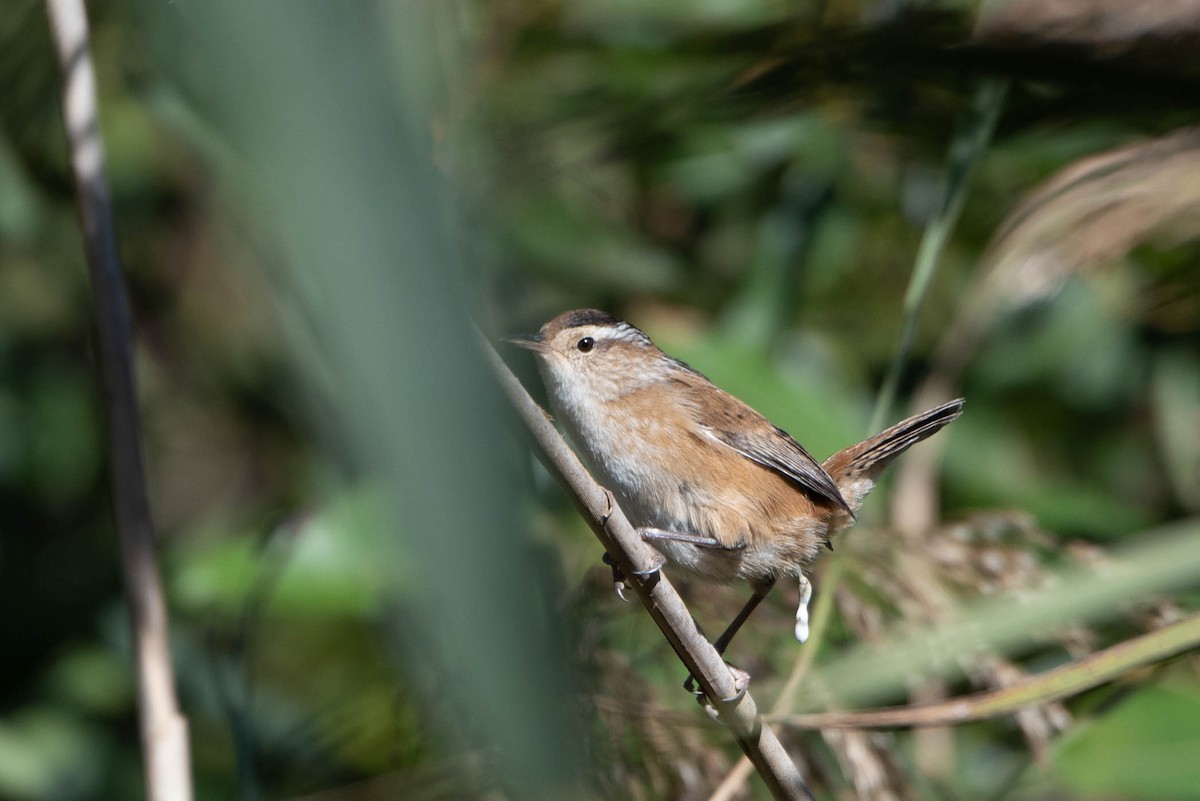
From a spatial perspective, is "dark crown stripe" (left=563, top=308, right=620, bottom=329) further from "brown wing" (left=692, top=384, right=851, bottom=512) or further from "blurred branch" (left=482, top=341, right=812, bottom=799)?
"blurred branch" (left=482, top=341, right=812, bottom=799)

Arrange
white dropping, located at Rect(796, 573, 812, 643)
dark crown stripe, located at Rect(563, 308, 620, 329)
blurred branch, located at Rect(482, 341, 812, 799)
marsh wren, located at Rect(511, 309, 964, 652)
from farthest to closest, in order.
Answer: dark crown stripe, located at Rect(563, 308, 620, 329), marsh wren, located at Rect(511, 309, 964, 652), white dropping, located at Rect(796, 573, 812, 643), blurred branch, located at Rect(482, 341, 812, 799)

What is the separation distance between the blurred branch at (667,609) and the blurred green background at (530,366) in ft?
0.68

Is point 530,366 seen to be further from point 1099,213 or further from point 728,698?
point 1099,213

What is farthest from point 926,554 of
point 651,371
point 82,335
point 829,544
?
point 82,335

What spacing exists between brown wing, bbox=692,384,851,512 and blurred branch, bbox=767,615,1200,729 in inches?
31.1

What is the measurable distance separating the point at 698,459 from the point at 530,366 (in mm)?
1457

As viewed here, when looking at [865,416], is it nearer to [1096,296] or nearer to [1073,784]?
[1096,296]

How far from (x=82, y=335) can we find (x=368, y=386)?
389cm

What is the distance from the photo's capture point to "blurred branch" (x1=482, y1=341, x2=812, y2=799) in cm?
118

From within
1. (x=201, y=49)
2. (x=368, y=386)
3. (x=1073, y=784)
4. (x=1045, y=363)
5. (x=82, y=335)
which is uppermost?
(x=82, y=335)

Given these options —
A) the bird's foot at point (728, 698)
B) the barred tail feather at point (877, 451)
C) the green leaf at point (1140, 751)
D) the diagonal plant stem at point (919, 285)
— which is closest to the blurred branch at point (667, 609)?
the bird's foot at point (728, 698)

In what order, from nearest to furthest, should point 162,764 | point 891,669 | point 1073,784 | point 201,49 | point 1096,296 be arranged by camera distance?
point 201,49
point 162,764
point 891,669
point 1073,784
point 1096,296

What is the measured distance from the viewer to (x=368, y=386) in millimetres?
→ 420

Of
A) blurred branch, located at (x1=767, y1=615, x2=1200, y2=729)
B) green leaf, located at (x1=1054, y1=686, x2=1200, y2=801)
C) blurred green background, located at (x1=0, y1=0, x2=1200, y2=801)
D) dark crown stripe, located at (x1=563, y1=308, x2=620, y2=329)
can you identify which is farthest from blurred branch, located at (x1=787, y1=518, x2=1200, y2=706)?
dark crown stripe, located at (x1=563, y1=308, x2=620, y2=329)
